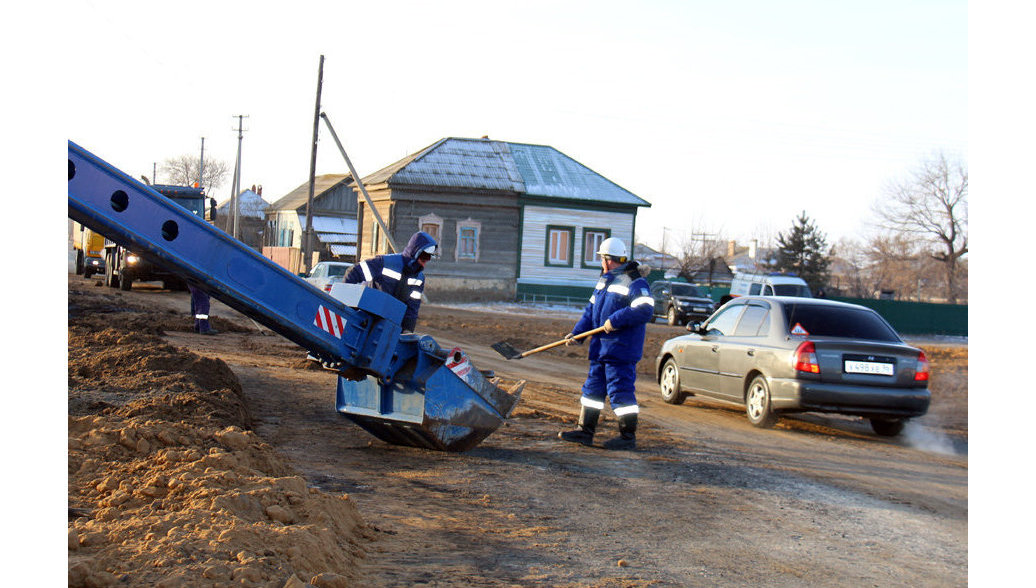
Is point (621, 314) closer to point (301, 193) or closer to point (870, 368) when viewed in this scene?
point (870, 368)

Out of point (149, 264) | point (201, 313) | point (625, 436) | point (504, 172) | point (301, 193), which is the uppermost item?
point (301, 193)

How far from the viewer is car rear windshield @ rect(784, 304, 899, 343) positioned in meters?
9.99

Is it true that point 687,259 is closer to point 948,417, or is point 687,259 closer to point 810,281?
point 810,281

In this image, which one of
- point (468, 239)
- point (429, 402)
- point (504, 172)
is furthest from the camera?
point (504, 172)

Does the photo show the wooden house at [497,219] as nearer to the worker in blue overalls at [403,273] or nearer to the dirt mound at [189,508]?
the worker in blue overalls at [403,273]

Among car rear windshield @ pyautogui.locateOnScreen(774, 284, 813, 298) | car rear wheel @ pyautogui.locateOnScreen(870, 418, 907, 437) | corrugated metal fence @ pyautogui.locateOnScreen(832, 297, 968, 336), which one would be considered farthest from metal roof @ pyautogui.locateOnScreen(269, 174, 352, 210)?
car rear wheel @ pyautogui.locateOnScreen(870, 418, 907, 437)

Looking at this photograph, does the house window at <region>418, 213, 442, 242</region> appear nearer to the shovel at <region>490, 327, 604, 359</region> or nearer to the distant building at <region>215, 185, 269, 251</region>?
the shovel at <region>490, 327, 604, 359</region>

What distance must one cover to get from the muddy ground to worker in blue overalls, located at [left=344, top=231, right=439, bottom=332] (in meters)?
1.21

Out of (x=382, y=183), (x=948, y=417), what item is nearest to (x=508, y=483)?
(x=948, y=417)

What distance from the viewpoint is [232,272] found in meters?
5.66

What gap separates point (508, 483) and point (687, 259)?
4797cm

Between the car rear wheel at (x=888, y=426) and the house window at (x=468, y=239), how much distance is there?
27.2m

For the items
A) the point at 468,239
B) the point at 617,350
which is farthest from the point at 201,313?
the point at 468,239

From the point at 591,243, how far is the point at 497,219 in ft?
13.7
